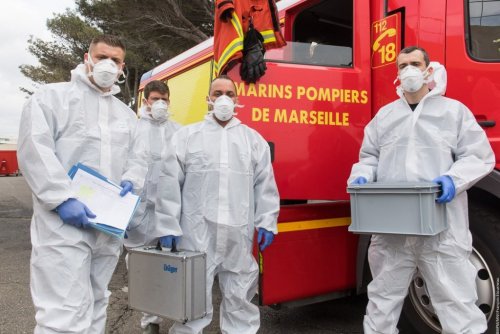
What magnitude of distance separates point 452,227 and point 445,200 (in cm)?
19

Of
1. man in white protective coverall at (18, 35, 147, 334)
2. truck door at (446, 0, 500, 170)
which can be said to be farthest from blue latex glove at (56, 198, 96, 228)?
truck door at (446, 0, 500, 170)

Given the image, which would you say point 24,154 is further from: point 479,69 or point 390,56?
point 479,69

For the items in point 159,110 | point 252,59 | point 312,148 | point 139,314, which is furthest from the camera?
point 139,314

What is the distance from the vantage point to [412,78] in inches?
95.2

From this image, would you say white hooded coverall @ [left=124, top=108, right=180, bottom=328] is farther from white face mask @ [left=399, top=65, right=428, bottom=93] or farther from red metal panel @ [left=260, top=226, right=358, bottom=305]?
white face mask @ [left=399, top=65, right=428, bottom=93]

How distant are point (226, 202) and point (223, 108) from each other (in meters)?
0.54

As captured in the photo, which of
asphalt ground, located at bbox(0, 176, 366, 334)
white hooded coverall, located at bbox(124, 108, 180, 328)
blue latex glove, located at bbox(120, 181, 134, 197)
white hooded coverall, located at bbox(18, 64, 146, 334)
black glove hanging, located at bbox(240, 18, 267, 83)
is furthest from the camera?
white hooded coverall, located at bbox(124, 108, 180, 328)

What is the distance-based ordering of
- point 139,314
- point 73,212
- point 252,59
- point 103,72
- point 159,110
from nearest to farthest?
point 73,212, point 103,72, point 252,59, point 159,110, point 139,314

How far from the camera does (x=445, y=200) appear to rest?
2209 mm

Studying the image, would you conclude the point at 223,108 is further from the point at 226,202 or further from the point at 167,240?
the point at 167,240

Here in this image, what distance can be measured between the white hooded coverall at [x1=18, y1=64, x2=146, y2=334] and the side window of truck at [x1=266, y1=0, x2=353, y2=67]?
1.19 meters

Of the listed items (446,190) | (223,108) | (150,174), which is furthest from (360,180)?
(150,174)

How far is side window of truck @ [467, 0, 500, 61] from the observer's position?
2.53m

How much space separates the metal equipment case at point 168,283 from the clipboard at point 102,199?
363 mm
